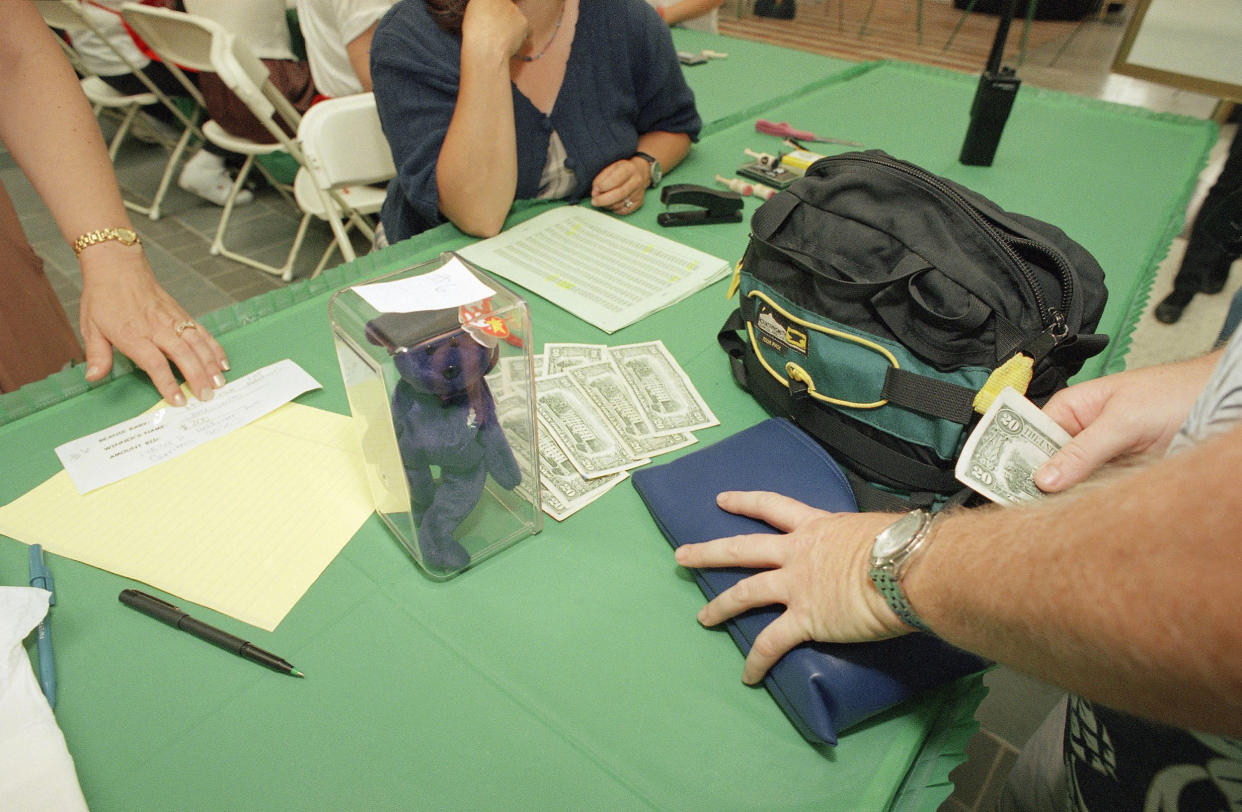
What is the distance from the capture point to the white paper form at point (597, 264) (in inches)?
45.2

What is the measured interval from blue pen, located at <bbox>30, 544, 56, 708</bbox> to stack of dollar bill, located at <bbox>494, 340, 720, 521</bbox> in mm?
504

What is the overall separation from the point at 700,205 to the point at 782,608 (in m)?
1.02

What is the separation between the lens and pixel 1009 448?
0.72 metres

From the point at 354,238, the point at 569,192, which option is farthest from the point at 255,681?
the point at 354,238

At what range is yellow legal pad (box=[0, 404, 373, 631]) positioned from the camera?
70 centimetres

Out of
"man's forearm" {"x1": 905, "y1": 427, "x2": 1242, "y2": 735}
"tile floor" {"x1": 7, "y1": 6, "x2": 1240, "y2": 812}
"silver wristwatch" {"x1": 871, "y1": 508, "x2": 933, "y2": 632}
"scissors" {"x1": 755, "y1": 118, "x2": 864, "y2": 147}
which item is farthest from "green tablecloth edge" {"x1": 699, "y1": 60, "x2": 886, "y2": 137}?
"man's forearm" {"x1": 905, "y1": 427, "x2": 1242, "y2": 735}

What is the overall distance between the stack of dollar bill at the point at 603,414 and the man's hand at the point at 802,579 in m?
0.19

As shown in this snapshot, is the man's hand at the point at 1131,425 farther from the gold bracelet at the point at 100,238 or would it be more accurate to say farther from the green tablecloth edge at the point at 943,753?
the gold bracelet at the point at 100,238

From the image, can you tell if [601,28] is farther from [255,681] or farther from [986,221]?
[255,681]

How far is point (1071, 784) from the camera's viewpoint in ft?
2.32

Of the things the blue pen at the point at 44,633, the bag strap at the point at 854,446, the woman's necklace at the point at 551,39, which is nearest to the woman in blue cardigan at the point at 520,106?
the woman's necklace at the point at 551,39

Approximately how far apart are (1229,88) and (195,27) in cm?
426

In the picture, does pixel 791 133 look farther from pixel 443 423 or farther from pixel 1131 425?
pixel 443 423

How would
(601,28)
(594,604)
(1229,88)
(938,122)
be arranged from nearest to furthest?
(594,604) < (601,28) < (938,122) < (1229,88)
